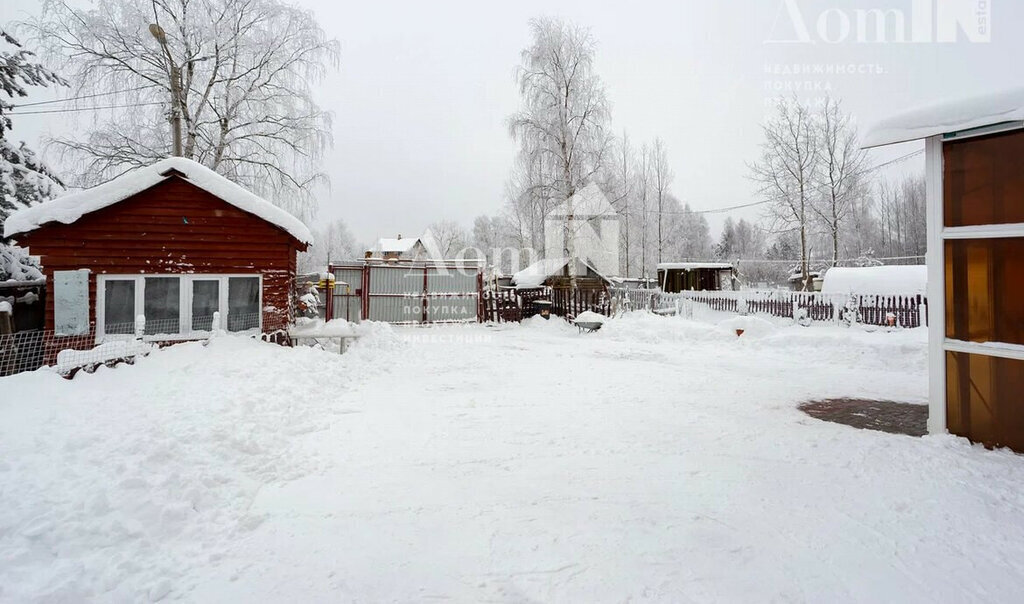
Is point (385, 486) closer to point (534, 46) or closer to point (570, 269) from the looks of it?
point (570, 269)

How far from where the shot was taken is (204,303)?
31.2 feet

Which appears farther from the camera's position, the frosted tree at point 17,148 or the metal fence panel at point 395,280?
the metal fence panel at point 395,280

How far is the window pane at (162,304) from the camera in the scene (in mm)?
9055

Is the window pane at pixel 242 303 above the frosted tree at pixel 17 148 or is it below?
below

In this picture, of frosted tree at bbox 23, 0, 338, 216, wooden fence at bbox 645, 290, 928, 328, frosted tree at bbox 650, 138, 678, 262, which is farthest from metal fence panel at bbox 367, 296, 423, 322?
frosted tree at bbox 650, 138, 678, 262

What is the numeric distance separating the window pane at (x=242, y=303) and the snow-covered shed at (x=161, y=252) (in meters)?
0.02

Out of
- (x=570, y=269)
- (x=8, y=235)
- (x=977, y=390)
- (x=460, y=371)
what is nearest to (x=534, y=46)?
(x=570, y=269)

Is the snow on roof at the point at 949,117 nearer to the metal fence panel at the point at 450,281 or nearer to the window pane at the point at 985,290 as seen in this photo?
the window pane at the point at 985,290

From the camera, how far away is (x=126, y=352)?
7195 millimetres

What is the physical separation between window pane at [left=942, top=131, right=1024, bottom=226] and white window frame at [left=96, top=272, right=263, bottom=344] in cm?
1149

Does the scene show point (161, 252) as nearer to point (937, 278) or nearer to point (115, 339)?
point (115, 339)

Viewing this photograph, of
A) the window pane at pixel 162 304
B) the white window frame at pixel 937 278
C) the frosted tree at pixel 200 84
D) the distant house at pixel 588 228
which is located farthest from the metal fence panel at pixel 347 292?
the white window frame at pixel 937 278

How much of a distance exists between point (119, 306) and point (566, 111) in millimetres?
18059

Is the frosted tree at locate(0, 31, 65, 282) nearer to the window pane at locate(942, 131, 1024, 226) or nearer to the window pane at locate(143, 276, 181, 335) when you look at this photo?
the window pane at locate(143, 276, 181, 335)
